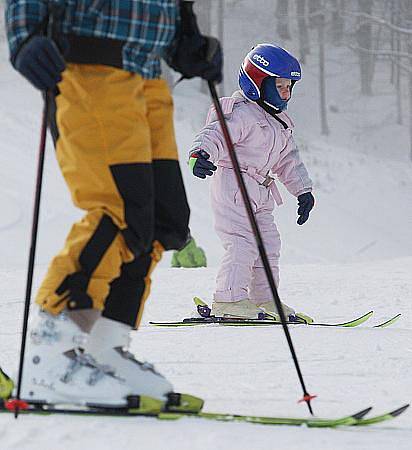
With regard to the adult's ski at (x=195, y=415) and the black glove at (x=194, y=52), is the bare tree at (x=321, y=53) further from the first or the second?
the adult's ski at (x=195, y=415)

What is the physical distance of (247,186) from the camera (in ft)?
15.8

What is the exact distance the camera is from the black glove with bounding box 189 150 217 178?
13.7ft

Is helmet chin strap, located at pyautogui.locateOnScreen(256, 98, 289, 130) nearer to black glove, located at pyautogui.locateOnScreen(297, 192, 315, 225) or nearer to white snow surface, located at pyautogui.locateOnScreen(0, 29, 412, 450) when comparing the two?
black glove, located at pyautogui.locateOnScreen(297, 192, 315, 225)

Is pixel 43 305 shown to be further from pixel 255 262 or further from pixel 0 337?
pixel 255 262

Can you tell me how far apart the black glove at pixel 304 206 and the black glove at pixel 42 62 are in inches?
104

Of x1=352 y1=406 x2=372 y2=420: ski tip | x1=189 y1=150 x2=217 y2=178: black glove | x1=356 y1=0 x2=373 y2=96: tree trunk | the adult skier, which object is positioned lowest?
x1=356 y1=0 x2=373 y2=96: tree trunk

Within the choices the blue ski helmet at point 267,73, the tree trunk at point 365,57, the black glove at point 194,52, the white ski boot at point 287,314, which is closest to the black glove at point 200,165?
the blue ski helmet at point 267,73

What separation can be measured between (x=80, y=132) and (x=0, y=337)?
189cm

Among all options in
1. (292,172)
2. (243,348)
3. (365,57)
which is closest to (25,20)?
(243,348)

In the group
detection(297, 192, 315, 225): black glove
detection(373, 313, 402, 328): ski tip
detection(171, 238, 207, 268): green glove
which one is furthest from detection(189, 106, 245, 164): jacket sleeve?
detection(171, 238, 207, 268): green glove

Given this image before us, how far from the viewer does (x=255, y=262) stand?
508cm

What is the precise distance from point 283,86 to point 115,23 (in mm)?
2434

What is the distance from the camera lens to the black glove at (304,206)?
4.80 m

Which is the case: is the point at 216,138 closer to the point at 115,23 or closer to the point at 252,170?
the point at 252,170
